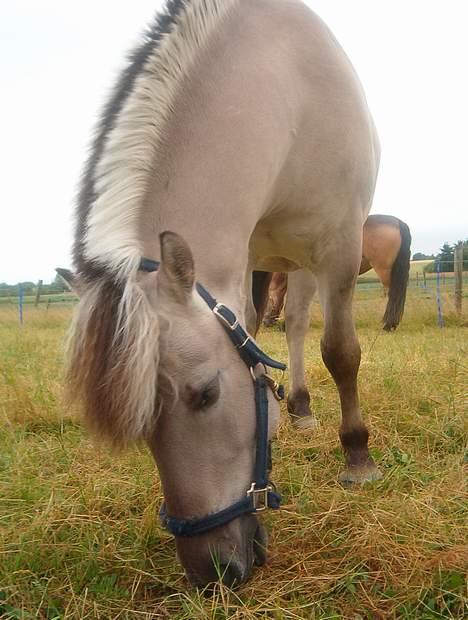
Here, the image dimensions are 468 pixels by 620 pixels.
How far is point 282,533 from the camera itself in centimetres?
191

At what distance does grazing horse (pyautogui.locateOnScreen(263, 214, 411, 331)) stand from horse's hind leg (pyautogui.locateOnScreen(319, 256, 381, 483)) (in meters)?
5.96

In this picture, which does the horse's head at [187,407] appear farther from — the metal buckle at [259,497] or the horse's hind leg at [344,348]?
the horse's hind leg at [344,348]

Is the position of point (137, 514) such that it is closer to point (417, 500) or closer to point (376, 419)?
point (417, 500)

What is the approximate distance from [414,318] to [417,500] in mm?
8008

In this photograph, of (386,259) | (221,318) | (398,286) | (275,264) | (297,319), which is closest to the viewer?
(221,318)

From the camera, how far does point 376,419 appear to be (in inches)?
123

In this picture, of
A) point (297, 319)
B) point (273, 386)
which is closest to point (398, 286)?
point (297, 319)

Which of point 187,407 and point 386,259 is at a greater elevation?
point 386,259

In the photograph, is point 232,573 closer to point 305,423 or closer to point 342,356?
point 342,356

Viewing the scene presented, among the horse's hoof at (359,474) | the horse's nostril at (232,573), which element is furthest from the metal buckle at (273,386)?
the horse's hoof at (359,474)

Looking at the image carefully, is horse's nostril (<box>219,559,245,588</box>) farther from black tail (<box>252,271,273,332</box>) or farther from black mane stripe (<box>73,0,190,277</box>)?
black tail (<box>252,271,273,332</box>)

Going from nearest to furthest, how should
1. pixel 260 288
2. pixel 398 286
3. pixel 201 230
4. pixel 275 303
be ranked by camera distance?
pixel 201 230 → pixel 260 288 → pixel 398 286 → pixel 275 303

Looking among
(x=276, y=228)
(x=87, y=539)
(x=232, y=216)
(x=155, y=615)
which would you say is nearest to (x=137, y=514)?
(x=87, y=539)

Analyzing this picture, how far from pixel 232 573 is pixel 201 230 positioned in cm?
98
